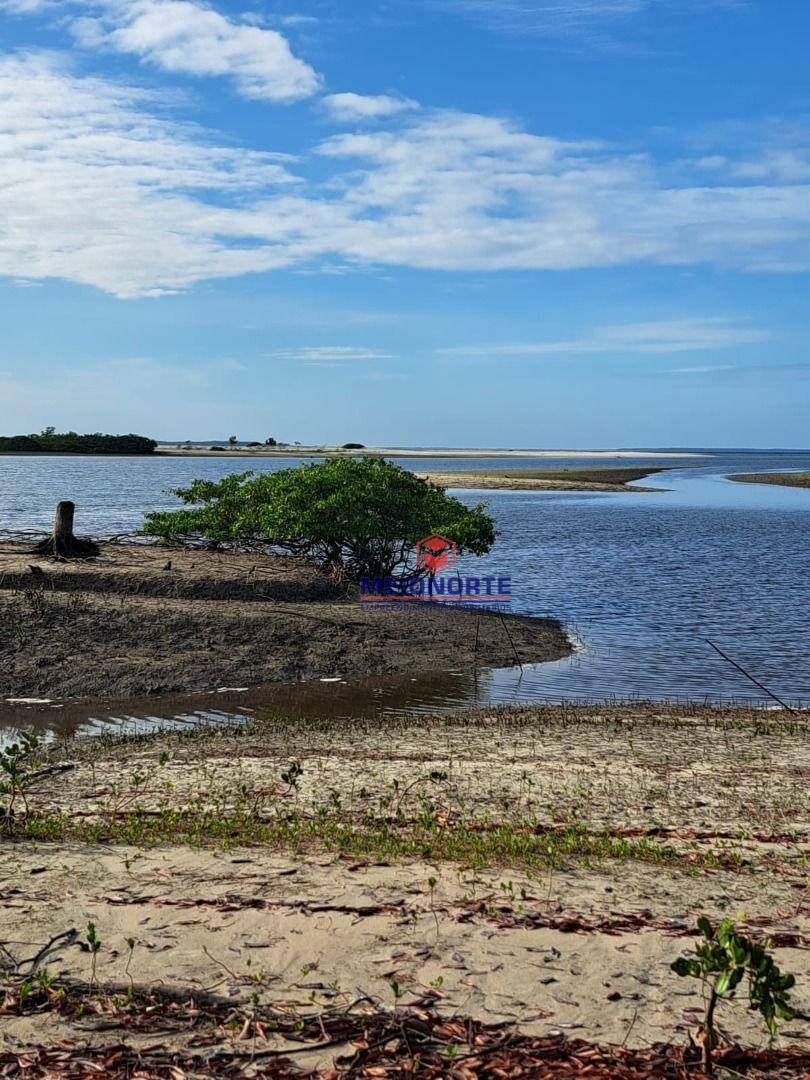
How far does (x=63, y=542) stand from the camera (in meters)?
22.1

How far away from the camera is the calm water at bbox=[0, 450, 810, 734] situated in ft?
54.2

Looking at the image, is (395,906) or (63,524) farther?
(63,524)

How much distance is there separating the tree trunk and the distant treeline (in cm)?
15492

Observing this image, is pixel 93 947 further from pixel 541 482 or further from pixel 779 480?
pixel 779 480

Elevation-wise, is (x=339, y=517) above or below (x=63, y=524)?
above

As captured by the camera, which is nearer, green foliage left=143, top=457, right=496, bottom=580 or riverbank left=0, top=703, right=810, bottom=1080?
riverbank left=0, top=703, right=810, bottom=1080

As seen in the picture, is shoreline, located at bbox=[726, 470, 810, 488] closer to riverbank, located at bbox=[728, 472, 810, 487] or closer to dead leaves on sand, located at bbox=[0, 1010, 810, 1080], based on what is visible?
riverbank, located at bbox=[728, 472, 810, 487]

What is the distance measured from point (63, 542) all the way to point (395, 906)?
17772 millimetres

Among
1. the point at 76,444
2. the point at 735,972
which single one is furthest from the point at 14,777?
the point at 76,444

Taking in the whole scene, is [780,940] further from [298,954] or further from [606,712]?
[606,712]

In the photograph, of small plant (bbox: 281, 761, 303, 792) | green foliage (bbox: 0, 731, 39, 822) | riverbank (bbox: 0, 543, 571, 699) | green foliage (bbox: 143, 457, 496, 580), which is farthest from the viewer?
green foliage (bbox: 143, 457, 496, 580)

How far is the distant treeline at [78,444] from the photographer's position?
168750 mm
